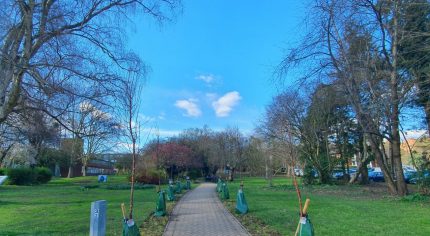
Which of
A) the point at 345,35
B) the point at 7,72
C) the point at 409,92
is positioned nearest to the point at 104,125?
the point at 7,72

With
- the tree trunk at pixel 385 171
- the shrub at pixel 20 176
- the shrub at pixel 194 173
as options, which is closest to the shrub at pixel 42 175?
the shrub at pixel 20 176

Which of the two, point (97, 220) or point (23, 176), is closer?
point (97, 220)

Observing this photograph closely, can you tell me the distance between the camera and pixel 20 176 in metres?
40.2

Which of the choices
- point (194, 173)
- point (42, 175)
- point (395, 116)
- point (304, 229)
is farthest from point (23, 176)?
point (304, 229)

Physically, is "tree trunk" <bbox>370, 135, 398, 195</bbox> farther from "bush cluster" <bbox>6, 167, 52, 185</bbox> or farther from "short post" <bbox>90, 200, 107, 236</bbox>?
"bush cluster" <bbox>6, 167, 52, 185</bbox>

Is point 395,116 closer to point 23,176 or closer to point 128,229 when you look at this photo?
point 128,229

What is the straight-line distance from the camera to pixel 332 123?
35531mm

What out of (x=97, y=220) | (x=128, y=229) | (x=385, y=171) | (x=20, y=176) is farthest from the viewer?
(x=20, y=176)

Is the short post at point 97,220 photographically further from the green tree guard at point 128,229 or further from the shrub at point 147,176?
the shrub at point 147,176

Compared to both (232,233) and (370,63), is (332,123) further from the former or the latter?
(232,233)

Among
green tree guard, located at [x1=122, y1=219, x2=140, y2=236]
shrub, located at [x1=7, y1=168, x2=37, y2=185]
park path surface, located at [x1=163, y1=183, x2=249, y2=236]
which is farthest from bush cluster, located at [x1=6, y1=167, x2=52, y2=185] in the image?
green tree guard, located at [x1=122, y1=219, x2=140, y2=236]

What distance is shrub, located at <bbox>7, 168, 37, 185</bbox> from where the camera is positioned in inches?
1565

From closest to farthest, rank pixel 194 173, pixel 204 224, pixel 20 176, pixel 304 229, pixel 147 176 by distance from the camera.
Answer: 1. pixel 304 229
2. pixel 204 224
3. pixel 20 176
4. pixel 147 176
5. pixel 194 173

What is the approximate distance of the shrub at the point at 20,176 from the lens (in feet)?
130
